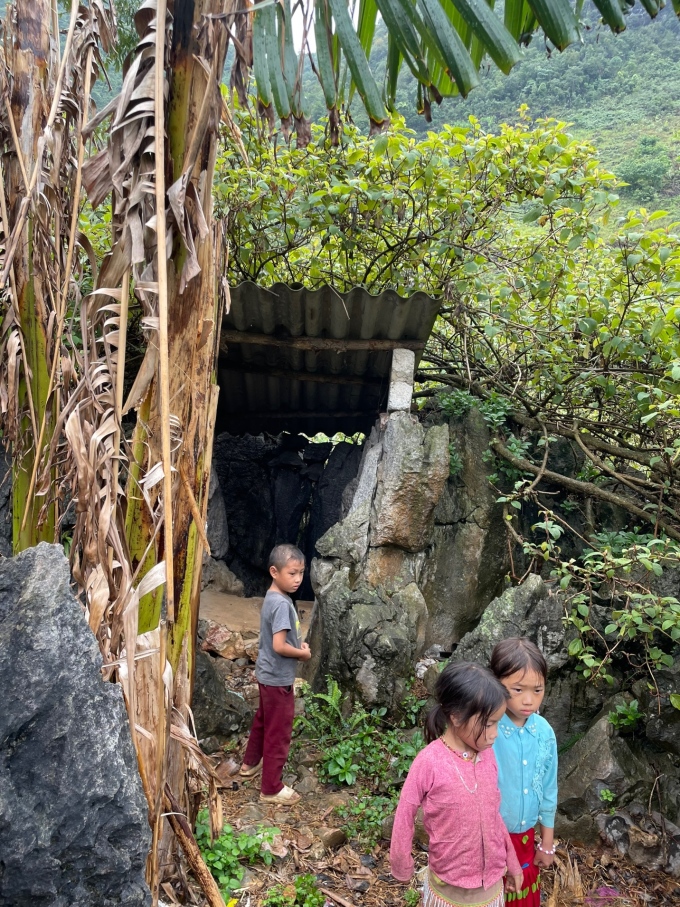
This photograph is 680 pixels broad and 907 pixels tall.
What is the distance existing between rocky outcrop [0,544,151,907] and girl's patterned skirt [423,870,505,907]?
108cm

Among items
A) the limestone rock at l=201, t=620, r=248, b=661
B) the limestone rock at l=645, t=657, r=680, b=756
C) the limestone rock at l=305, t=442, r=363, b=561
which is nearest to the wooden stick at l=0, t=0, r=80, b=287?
the limestone rock at l=645, t=657, r=680, b=756

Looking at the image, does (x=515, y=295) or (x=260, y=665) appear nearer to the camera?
(x=260, y=665)

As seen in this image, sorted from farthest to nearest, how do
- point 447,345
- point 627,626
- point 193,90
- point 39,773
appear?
1. point 447,345
2. point 627,626
3. point 193,90
4. point 39,773

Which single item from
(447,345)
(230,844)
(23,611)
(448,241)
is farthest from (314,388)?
(23,611)

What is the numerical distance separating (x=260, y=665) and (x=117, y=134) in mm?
2683

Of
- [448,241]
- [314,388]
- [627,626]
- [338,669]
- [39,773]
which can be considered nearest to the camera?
[39,773]

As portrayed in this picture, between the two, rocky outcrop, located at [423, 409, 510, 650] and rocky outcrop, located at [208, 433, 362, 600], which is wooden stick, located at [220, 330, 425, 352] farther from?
rocky outcrop, located at [208, 433, 362, 600]

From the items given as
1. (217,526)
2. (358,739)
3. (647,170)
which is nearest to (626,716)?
(358,739)

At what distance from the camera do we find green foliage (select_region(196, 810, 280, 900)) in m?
2.71

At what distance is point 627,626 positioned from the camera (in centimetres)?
344

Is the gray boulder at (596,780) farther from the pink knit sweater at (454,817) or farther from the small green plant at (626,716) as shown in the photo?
the pink knit sweater at (454,817)

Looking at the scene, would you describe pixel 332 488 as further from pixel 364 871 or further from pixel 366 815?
pixel 364 871

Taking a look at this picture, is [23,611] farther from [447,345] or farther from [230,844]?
[447,345]

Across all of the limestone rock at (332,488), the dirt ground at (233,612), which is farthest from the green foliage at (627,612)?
the limestone rock at (332,488)
